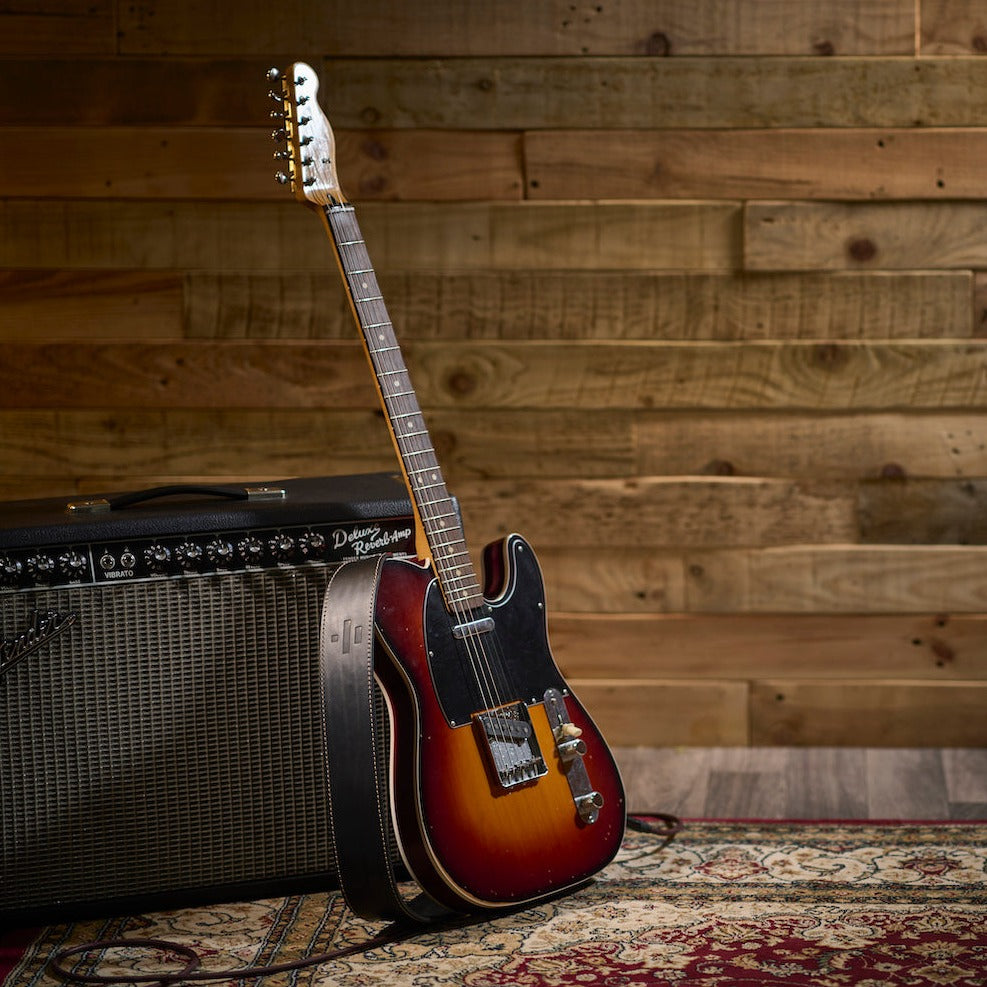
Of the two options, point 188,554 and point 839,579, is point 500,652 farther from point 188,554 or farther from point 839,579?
point 839,579

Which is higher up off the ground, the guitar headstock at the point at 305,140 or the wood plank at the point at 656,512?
the guitar headstock at the point at 305,140

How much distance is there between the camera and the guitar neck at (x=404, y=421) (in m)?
1.87

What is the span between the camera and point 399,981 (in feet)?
5.62

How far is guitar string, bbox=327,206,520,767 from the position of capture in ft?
6.08

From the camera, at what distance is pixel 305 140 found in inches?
73.6

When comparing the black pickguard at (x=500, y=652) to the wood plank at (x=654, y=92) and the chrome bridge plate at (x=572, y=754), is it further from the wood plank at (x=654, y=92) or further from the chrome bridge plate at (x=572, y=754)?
the wood plank at (x=654, y=92)

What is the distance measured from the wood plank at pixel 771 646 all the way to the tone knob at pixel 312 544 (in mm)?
839

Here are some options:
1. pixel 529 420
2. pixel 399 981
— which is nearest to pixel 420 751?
pixel 399 981

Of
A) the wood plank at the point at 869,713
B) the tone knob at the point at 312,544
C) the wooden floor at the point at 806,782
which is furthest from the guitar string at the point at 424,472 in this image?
the wood plank at the point at 869,713

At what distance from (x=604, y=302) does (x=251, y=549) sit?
3.23ft

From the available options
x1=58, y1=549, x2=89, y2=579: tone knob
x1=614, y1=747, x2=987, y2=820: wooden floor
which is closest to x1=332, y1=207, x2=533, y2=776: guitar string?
x1=58, y1=549, x2=89, y2=579: tone knob

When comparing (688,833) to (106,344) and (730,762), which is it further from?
(106,344)

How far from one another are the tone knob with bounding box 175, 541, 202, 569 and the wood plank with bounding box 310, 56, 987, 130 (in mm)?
1028

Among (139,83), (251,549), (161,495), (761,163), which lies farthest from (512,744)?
(139,83)
